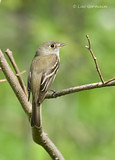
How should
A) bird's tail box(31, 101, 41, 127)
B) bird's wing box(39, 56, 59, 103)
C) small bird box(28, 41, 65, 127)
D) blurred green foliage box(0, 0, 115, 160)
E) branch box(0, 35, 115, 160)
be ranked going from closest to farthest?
branch box(0, 35, 115, 160) → bird's tail box(31, 101, 41, 127) → small bird box(28, 41, 65, 127) → bird's wing box(39, 56, 59, 103) → blurred green foliage box(0, 0, 115, 160)

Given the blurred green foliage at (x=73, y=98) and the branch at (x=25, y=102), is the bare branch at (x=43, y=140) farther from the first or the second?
the blurred green foliage at (x=73, y=98)

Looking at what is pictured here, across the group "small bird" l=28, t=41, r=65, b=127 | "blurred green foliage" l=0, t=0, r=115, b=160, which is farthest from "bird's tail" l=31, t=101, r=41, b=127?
"blurred green foliage" l=0, t=0, r=115, b=160

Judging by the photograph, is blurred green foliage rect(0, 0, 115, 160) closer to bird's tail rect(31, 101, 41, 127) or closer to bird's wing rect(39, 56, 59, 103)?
bird's wing rect(39, 56, 59, 103)

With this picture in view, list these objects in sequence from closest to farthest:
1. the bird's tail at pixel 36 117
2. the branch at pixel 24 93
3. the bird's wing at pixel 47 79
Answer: the branch at pixel 24 93 < the bird's tail at pixel 36 117 < the bird's wing at pixel 47 79

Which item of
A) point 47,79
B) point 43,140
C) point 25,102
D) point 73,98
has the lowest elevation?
point 73,98

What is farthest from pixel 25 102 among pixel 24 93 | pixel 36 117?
pixel 36 117

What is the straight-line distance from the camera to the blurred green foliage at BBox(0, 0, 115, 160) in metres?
6.53

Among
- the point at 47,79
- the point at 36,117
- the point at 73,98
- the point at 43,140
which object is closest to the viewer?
the point at 43,140

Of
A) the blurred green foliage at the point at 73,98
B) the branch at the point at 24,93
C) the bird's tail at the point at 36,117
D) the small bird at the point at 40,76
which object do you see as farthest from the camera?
the blurred green foliage at the point at 73,98

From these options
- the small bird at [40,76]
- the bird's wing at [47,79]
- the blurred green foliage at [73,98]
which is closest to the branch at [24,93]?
the small bird at [40,76]

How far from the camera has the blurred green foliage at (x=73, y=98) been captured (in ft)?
21.4

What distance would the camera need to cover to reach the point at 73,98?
22.8 feet

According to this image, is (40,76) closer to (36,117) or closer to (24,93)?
(36,117)

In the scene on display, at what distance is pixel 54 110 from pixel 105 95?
0.80 m
